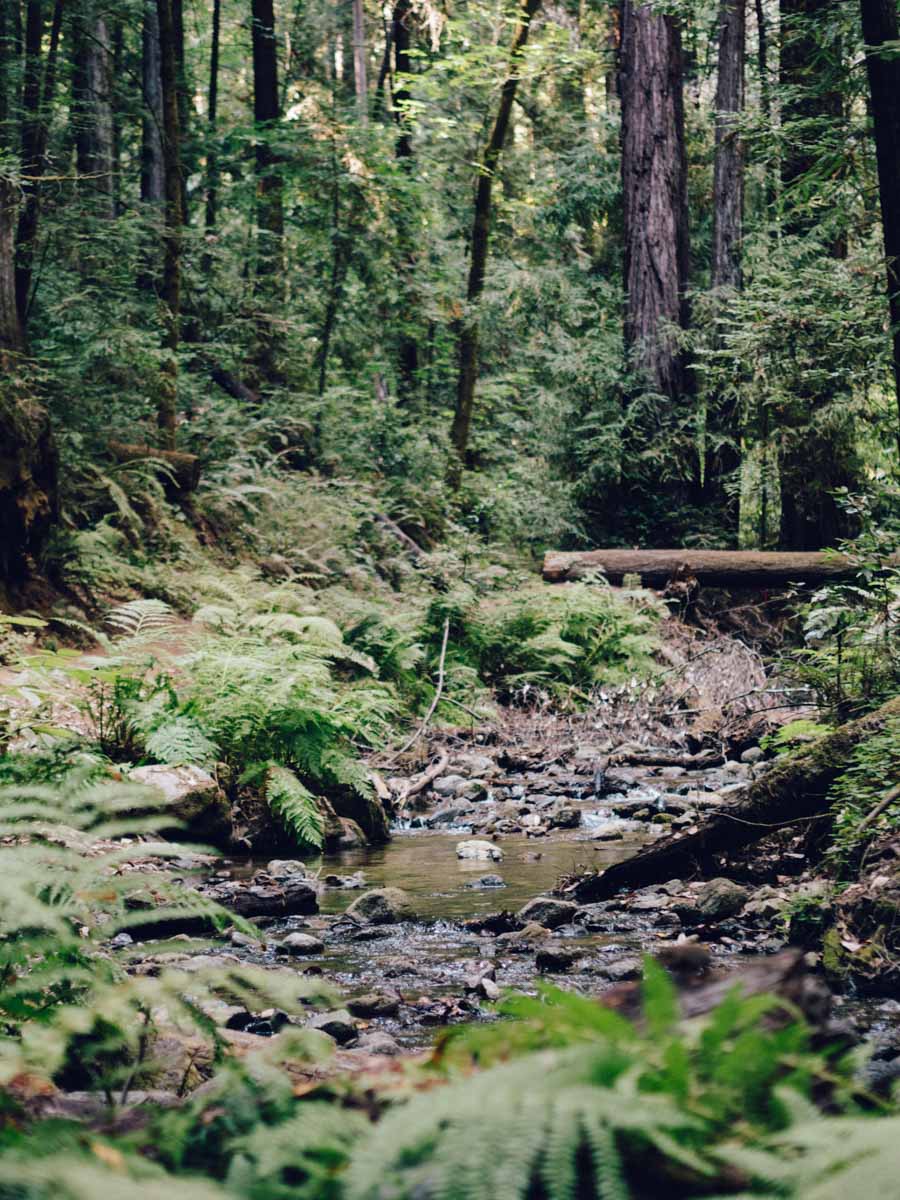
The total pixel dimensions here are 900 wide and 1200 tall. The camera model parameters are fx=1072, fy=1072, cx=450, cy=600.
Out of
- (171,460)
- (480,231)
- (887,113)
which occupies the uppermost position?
(480,231)

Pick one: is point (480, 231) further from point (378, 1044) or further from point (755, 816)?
point (378, 1044)

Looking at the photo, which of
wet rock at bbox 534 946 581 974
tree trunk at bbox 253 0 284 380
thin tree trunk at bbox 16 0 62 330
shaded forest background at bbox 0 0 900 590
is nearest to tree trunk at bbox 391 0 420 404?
shaded forest background at bbox 0 0 900 590

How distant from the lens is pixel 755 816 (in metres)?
5.14

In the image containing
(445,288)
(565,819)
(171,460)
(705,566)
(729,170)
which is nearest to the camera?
(565,819)

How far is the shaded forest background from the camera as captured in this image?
11586 mm

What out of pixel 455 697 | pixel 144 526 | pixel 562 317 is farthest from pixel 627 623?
pixel 562 317

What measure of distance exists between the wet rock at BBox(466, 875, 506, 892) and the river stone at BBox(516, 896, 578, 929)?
2.42ft

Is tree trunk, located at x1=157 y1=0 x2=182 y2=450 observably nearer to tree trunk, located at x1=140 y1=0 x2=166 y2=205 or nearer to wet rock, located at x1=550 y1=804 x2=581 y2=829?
tree trunk, located at x1=140 y1=0 x2=166 y2=205

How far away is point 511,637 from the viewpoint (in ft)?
38.7

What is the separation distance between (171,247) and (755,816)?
10345mm

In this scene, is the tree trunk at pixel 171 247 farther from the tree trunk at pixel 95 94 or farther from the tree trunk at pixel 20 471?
the tree trunk at pixel 20 471

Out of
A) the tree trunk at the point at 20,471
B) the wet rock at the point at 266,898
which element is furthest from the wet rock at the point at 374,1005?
the tree trunk at the point at 20,471

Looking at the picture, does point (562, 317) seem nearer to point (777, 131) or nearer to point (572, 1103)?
point (777, 131)

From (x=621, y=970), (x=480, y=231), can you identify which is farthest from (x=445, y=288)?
(x=621, y=970)
